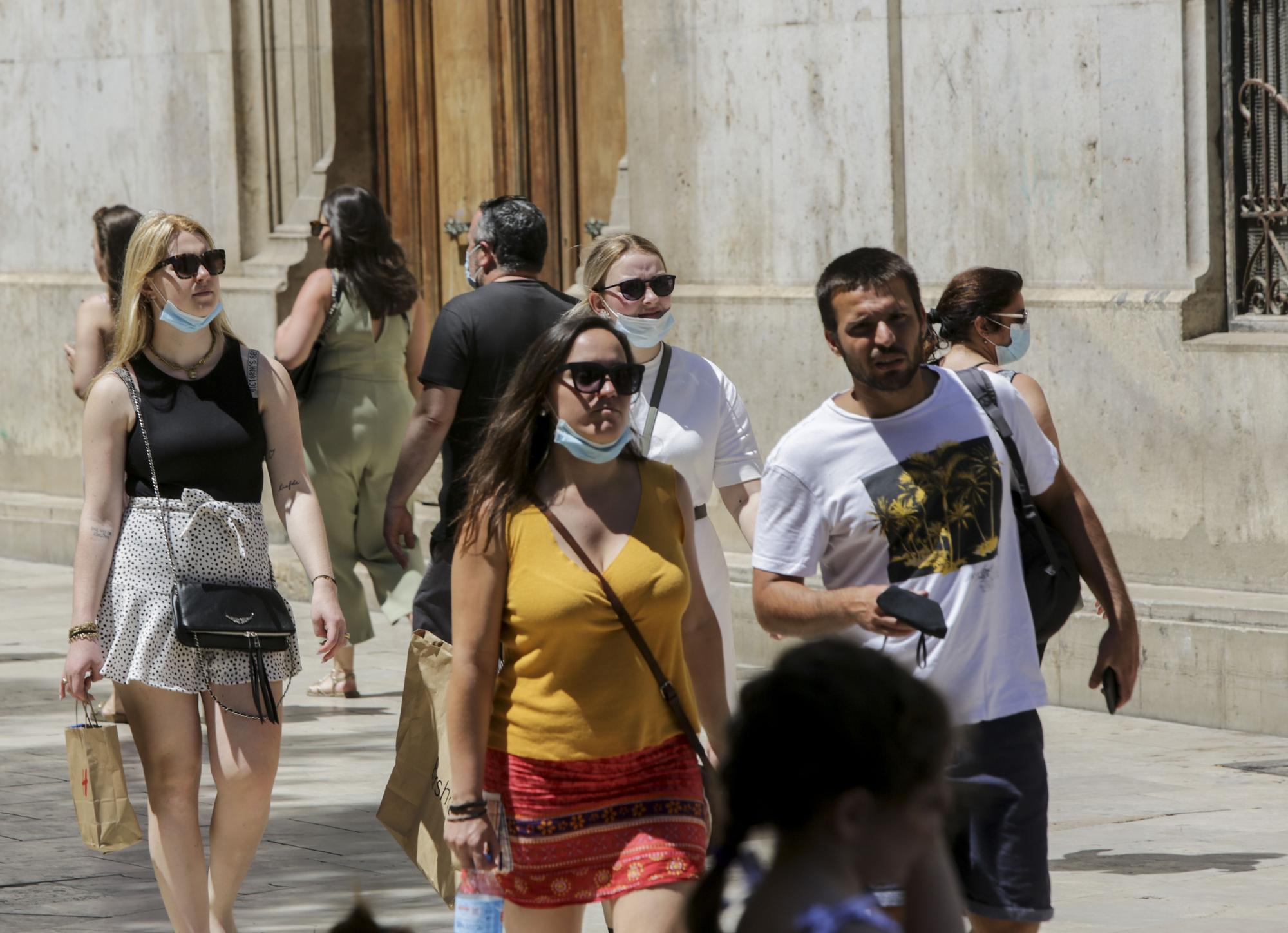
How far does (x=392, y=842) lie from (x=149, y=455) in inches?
80.5

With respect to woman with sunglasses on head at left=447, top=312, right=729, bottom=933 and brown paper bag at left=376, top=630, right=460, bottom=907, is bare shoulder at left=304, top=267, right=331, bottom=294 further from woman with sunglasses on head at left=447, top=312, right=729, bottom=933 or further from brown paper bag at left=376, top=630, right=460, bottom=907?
woman with sunglasses on head at left=447, top=312, right=729, bottom=933

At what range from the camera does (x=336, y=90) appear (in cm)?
1328

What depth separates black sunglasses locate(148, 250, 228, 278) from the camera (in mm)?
5578

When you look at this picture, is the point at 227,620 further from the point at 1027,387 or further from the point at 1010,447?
the point at 1027,387

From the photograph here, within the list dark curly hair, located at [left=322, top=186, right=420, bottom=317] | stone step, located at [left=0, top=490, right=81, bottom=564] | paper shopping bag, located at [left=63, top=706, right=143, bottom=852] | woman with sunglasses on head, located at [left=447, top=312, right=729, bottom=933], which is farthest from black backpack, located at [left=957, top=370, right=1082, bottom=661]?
stone step, located at [left=0, top=490, right=81, bottom=564]

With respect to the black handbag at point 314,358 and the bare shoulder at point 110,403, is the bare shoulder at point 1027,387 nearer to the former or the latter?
the bare shoulder at point 110,403

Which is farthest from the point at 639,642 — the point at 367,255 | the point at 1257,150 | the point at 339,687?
the point at 1257,150

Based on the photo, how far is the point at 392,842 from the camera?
281 inches

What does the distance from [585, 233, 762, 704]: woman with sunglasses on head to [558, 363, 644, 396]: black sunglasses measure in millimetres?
1198

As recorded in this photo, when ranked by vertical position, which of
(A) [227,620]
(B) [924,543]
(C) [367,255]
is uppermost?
(C) [367,255]

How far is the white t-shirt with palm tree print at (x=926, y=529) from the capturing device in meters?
4.50

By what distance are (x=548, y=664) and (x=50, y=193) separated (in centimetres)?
1128

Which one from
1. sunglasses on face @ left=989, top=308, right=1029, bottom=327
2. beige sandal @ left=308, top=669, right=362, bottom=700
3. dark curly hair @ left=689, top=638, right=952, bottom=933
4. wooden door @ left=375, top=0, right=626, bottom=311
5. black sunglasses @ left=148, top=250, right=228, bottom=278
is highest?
wooden door @ left=375, top=0, right=626, bottom=311

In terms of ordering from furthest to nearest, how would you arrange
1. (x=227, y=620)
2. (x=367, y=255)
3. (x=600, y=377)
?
(x=367, y=255)
(x=227, y=620)
(x=600, y=377)
